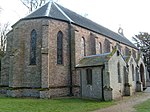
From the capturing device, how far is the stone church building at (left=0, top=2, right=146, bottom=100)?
67.4 ft

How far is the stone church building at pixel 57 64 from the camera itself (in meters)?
20.5

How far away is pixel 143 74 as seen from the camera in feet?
108

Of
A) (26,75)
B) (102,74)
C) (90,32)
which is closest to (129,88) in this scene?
(102,74)

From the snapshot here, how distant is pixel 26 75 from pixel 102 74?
8.59m

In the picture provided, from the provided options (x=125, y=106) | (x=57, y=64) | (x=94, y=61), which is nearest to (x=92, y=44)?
(x=94, y=61)

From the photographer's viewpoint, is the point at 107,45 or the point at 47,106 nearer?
the point at 47,106

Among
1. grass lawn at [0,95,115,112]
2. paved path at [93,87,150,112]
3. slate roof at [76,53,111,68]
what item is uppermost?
slate roof at [76,53,111,68]

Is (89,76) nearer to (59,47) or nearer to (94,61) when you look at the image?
(94,61)

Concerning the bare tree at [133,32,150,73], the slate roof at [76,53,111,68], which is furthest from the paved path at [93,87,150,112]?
the bare tree at [133,32,150,73]

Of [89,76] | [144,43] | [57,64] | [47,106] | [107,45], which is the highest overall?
[144,43]

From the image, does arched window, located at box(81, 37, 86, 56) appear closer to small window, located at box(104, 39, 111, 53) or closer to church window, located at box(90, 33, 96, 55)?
church window, located at box(90, 33, 96, 55)

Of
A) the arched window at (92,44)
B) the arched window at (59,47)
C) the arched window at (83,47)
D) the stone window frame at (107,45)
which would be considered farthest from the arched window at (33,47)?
the stone window frame at (107,45)

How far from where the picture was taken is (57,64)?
22.5 meters

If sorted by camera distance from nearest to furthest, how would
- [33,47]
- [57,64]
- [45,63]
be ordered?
1. [45,63]
2. [57,64]
3. [33,47]
